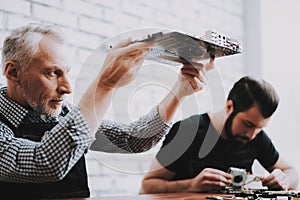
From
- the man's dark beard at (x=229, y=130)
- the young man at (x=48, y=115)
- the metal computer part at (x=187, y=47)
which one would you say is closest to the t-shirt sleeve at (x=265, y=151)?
the man's dark beard at (x=229, y=130)

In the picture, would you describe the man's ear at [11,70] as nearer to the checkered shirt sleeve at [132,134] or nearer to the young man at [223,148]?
the checkered shirt sleeve at [132,134]

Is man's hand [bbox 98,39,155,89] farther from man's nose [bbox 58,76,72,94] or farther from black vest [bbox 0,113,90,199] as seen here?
black vest [bbox 0,113,90,199]

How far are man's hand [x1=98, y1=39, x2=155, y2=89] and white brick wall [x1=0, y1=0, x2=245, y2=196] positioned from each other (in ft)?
0.33

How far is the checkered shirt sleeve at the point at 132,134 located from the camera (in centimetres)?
152

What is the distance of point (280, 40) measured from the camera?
2258mm

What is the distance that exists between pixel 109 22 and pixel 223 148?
2.27ft

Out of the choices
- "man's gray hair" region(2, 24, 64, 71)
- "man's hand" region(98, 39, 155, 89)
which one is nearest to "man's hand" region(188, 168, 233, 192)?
"man's hand" region(98, 39, 155, 89)

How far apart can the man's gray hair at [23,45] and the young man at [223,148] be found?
59 cm

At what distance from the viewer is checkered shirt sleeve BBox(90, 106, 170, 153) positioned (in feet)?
4.99

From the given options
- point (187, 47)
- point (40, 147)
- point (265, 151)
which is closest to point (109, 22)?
point (187, 47)

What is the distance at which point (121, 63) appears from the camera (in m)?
1.40

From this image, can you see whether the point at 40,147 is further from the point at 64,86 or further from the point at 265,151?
the point at 265,151

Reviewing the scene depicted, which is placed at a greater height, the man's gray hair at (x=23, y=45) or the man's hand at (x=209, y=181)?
the man's gray hair at (x=23, y=45)

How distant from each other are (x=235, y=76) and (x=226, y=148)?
12.4 inches
